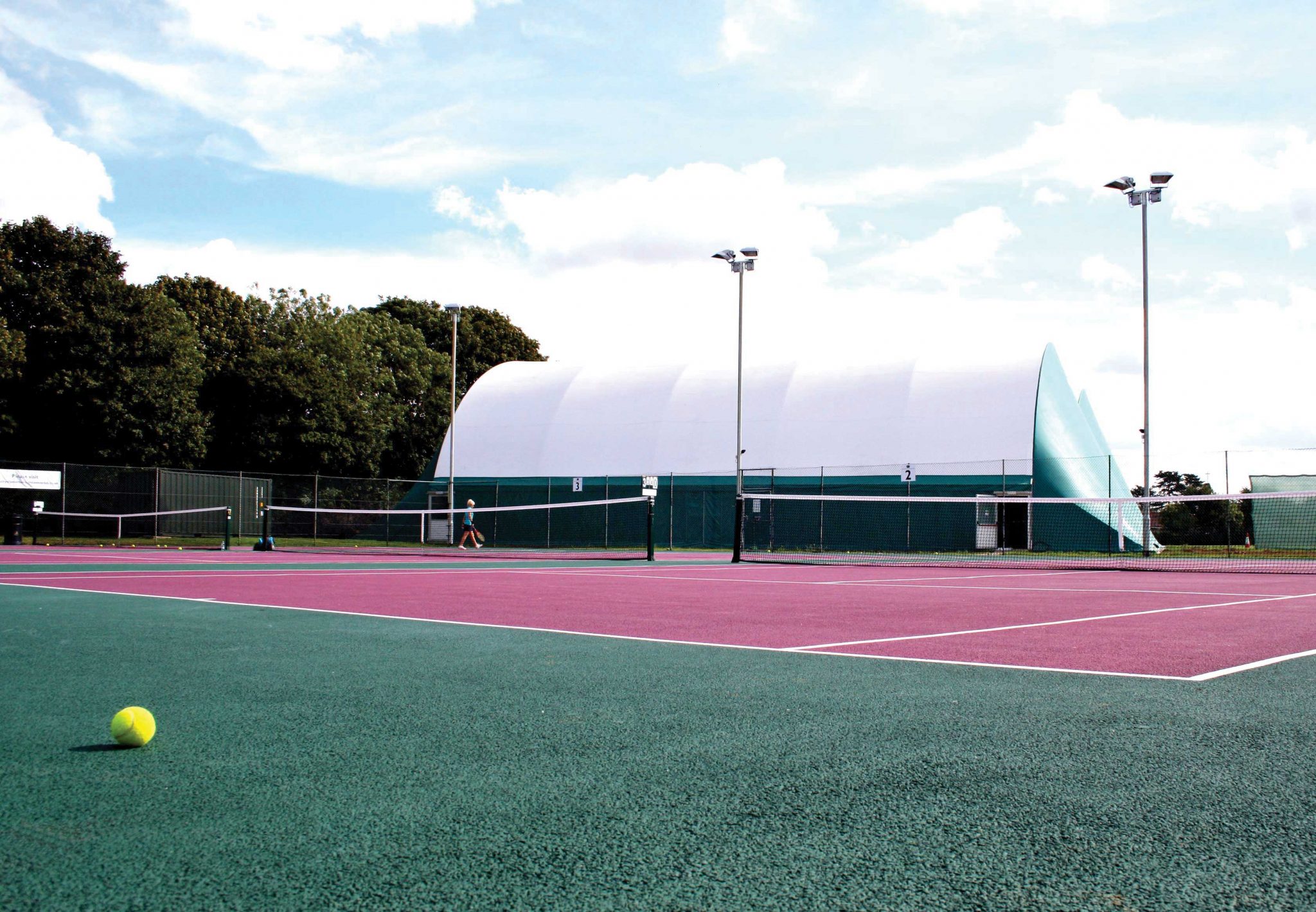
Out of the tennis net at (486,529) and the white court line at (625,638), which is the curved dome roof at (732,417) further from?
the white court line at (625,638)

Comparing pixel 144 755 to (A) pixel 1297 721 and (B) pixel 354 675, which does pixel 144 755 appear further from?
(A) pixel 1297 721

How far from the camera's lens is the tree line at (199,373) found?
3769cm

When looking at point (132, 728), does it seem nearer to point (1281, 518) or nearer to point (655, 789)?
point (655, 789)

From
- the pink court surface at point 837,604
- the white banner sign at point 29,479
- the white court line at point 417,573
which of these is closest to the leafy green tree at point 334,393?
the white banner sign at point 29,479

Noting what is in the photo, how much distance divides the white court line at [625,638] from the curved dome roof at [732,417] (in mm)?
28022

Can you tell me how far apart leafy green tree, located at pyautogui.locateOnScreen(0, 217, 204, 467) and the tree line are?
0.05m

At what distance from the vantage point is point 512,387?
156 ft

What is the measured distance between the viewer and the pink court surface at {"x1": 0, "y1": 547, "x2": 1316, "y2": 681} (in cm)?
717

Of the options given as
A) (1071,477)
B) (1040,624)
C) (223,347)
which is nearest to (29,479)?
(223,347)

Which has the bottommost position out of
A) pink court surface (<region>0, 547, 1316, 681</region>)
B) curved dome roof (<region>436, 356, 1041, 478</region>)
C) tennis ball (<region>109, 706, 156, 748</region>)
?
pink court surface (<region>0, 547, 1316, 681</region>)

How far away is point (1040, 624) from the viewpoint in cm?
900

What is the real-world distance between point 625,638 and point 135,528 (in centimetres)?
3161

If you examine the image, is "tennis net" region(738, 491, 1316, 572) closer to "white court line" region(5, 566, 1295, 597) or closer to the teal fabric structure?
the teal fabric structure

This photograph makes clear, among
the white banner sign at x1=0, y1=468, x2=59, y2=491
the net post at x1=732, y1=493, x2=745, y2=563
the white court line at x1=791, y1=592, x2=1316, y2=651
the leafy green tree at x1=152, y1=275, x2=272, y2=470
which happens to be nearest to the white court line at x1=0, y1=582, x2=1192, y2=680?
the white court line at x1=791, y1=592, x2=1316, y2=651
